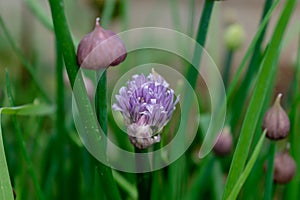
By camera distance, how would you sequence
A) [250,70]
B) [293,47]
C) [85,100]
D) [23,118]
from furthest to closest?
[293,47]
[23,118]
[250,70]
[85,100]

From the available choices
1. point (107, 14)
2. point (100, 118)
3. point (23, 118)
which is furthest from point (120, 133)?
point (100, 118)

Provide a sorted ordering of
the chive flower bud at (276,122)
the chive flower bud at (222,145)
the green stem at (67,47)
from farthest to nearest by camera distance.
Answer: the chive flower bud at (222,145), the chive flower bud at (276,122), the green stem at (67,47)

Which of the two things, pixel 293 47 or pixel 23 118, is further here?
pixel 293 47

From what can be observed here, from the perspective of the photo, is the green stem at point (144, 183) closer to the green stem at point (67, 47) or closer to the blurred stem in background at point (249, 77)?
the green stem at point (67, 47)

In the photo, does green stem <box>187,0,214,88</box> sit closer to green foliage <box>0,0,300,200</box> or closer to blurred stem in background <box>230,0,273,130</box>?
green foliage <box>0,0,300,200</box>

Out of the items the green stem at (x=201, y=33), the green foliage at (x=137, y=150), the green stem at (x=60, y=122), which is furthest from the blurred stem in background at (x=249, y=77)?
the green stem at (x=60, y=122)

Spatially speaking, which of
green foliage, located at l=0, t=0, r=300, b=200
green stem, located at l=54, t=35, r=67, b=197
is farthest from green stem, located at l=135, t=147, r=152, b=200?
green stem, located at l=54, t=35, r=67, b=197

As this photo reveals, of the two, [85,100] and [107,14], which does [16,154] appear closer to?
[107,14]
